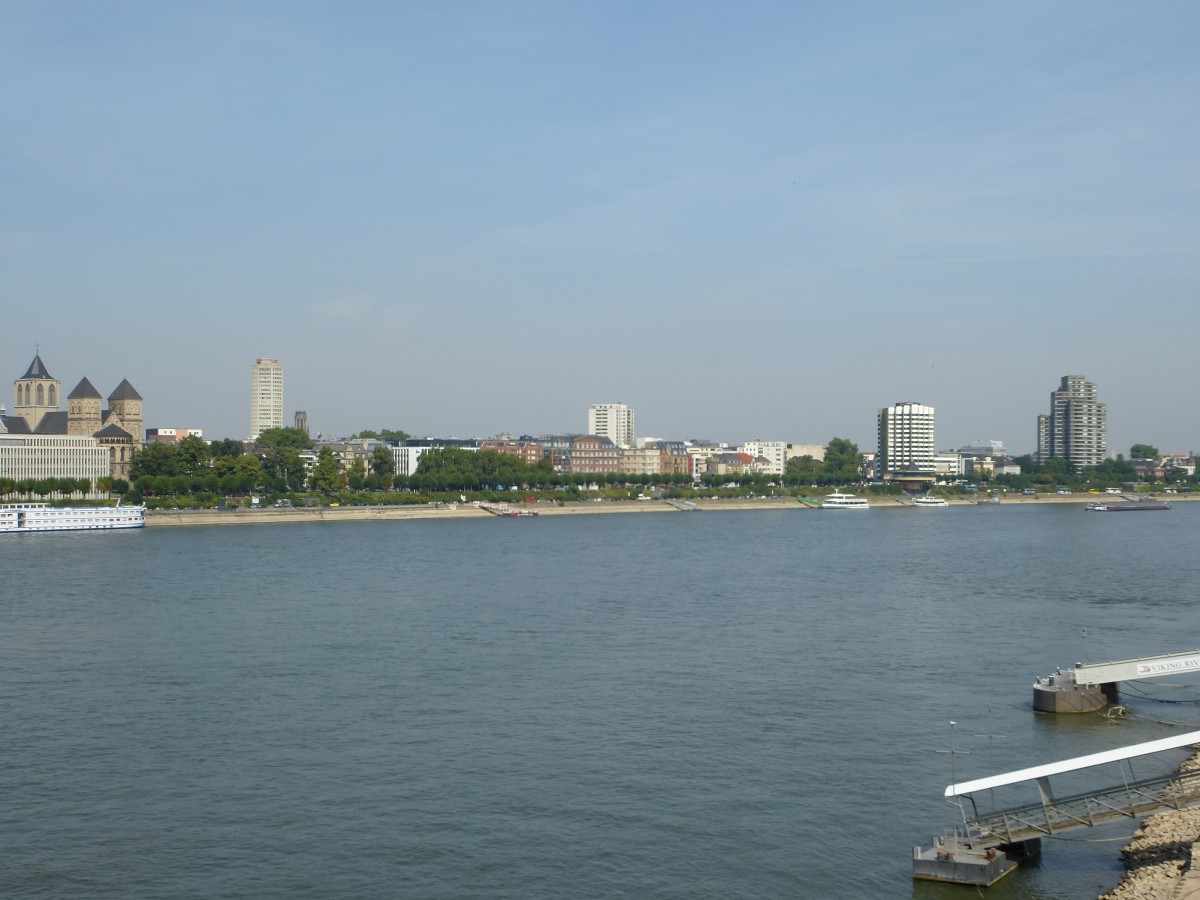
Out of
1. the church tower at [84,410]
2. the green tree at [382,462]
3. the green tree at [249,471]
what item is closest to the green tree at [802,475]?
the green tree at [382,462]

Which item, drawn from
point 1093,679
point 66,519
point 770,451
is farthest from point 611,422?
point 1093,679

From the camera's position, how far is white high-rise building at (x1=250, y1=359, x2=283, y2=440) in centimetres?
15875

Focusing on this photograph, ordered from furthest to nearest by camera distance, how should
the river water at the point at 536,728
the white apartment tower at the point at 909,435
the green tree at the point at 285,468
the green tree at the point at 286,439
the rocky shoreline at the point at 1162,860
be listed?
the white apartment tower at the point at 909,435 < the green tree at the point at 286,439 < the green tree at the point at 285,468 < the river water at the point at 536,728 < the rocky shoreline at the point at 1162,860

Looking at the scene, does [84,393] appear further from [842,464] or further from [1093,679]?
[1093,679]

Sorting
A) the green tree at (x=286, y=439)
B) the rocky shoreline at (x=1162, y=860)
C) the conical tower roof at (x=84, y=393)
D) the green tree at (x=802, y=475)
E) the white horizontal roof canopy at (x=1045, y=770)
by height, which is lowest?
the rocky shoreline at (x=1162, y=860)

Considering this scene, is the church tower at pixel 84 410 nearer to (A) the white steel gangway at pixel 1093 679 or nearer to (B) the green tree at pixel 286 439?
(B) the green tree at pixel 286 439

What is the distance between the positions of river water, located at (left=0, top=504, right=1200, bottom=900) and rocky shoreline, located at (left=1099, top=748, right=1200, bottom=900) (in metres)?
0.39

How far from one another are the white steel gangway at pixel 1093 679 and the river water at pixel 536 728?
0.43 m

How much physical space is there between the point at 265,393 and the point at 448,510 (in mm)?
90236

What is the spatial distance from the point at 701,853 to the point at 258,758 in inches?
239

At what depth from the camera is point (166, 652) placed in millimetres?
22000

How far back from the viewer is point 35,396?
9325 cm

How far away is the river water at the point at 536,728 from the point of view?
1146 cm

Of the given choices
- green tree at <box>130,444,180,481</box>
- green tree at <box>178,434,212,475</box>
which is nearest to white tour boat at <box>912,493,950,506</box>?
green tree at <box>178,434,212,475</box>
